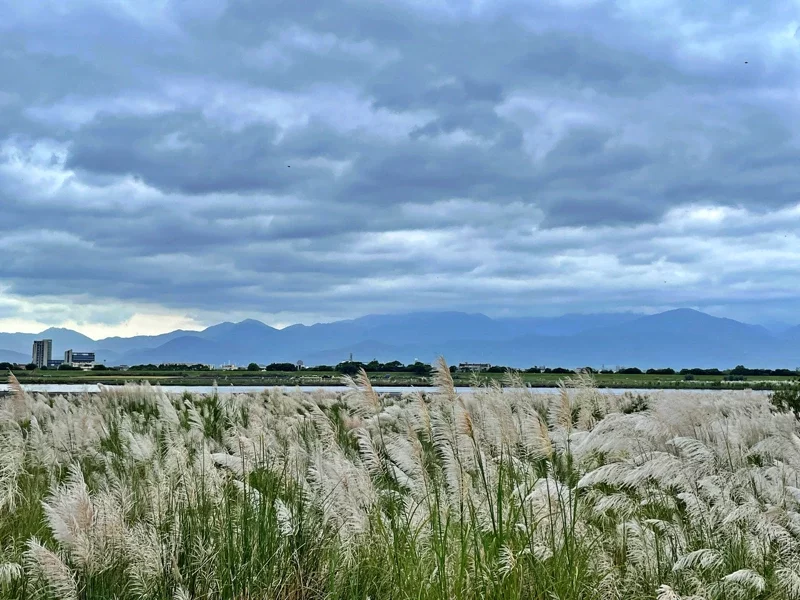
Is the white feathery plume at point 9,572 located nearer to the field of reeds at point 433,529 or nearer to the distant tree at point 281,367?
the field of reeds at point 433,529

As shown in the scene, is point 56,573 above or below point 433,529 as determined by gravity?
below

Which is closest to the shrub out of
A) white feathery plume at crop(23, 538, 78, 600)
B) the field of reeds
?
the field of reeds

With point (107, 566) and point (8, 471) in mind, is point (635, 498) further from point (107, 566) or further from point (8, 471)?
point (8, 471)

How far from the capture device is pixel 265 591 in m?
4.06

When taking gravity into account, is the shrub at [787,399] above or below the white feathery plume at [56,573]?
above

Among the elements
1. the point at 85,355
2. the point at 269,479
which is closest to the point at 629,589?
the point at 269,479

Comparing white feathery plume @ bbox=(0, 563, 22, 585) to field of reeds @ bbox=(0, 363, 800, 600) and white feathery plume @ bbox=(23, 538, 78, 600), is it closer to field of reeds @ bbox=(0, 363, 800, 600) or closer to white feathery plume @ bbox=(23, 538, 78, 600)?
field of reeds @ bbox=(0, 363, 800, 600)

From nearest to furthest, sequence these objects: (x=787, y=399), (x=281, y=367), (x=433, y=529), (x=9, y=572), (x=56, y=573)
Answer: (x=56, y=573) < (x=9, y=572) < (x=433, y=529) < (x=787, y=399) < (x=281, y=367)

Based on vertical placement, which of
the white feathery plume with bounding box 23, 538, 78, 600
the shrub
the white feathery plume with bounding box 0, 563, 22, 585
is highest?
the shrub

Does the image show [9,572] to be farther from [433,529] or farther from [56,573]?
[433,529]

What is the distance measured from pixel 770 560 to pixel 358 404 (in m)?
2.89

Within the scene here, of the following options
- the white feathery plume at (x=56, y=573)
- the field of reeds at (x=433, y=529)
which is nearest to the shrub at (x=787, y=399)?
the field of reeds at (x=433, y=529)

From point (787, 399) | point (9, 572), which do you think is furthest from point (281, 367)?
point (9, 572)

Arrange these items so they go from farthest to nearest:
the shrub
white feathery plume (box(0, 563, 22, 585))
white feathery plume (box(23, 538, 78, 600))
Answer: the shrub < white feathery plume (box(0, 563, 22, 585)) < white feathery plume (box(23, 538, 78, 600))
